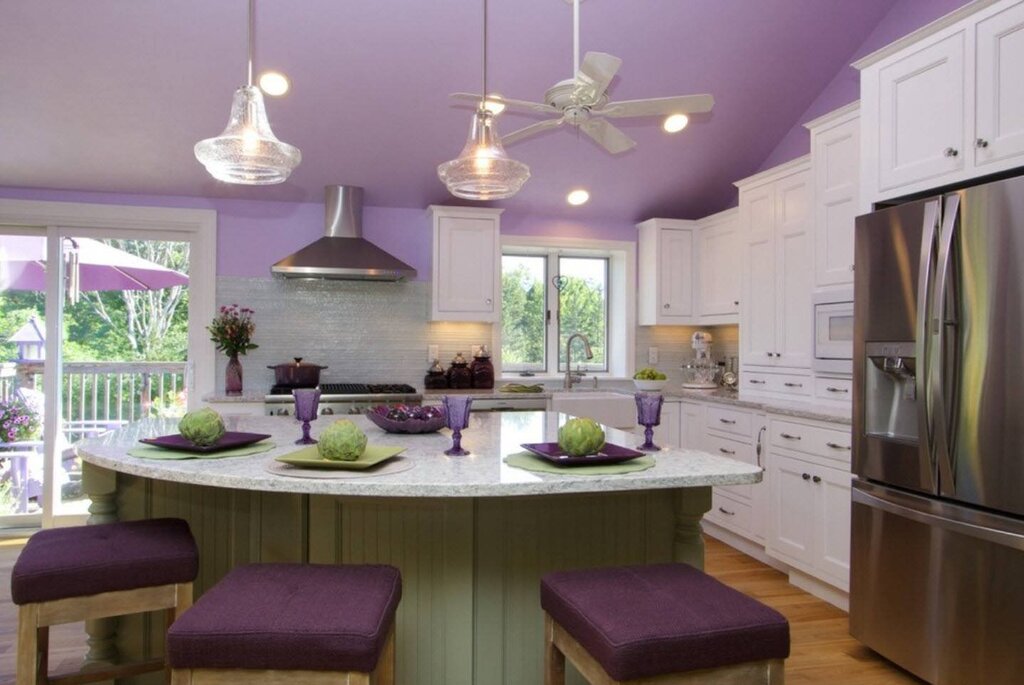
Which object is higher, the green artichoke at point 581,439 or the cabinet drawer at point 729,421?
the green artichoke at point 581,439

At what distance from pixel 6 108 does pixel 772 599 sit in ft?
15.8

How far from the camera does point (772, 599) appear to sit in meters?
3.32

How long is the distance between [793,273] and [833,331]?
552 millimetres

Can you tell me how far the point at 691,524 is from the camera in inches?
75.8

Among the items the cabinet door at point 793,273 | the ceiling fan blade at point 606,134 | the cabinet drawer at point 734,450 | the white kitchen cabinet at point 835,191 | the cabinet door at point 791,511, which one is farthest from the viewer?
the cabinet drawer at point 734,450

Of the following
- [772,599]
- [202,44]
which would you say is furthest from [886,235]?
[202,44]

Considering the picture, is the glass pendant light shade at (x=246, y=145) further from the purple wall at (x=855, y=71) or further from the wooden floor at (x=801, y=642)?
the purple wall at (x=855, y=71)

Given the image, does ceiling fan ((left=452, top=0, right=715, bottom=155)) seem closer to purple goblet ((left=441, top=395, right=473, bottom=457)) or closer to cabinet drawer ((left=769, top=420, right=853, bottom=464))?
purple goblet ((left=441, top=395, right=473, bottom=457))

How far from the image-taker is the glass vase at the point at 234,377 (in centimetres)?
432

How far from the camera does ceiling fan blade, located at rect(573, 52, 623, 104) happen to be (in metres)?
2.23

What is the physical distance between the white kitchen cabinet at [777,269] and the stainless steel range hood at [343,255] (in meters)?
2.18

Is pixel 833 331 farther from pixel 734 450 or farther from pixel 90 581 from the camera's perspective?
pixel 90 581

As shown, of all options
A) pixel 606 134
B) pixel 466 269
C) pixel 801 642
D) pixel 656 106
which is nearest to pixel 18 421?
pixel 466 269

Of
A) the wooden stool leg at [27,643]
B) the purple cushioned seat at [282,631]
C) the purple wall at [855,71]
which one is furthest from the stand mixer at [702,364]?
the wooden stool leg at [27,643]
